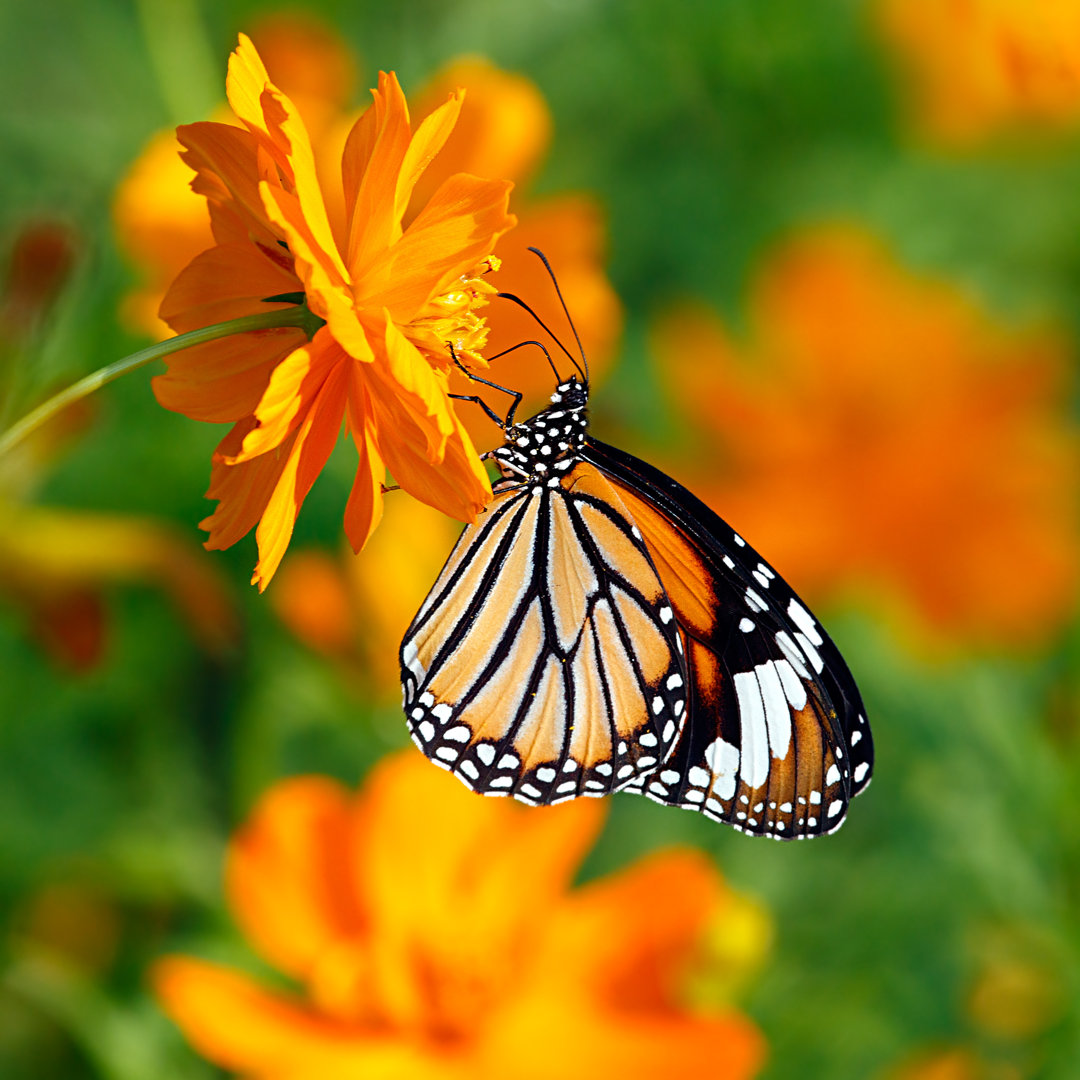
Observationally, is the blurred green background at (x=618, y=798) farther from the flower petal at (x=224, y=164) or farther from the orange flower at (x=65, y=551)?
the flower petal at (x=224, y=164)

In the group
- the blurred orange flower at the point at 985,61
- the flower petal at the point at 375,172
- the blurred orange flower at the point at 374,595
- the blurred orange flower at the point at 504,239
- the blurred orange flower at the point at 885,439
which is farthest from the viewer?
the blurred orange flower at the point at 885,439

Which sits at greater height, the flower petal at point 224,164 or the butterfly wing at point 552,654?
the butterfly wing at point 552,654

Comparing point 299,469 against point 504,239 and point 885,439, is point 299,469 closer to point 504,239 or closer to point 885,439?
point 504,239

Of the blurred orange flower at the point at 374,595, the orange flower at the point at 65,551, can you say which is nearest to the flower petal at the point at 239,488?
the orange flower at the point at 65,551

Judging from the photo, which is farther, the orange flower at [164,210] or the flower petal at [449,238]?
the orange flower at [164,210]

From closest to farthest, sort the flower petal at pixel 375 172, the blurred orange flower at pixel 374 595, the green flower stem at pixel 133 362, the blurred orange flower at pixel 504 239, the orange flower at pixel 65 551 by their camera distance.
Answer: the green flower stem at pixel 133 362
the flower petal at pixel 375 172
the orange flower at pixel 65 551
the blurred orange flower at pixel 504 239
the blurred orange flower at pixel 374 595

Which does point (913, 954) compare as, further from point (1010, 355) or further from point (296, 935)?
point (1010, 355)

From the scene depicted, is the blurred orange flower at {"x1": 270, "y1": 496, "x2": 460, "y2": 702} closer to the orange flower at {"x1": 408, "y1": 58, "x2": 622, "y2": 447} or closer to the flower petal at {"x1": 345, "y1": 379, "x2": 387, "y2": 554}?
the orange flower at {"x1": 408, "y1": 58, "x2": 622, "y2": 447}
